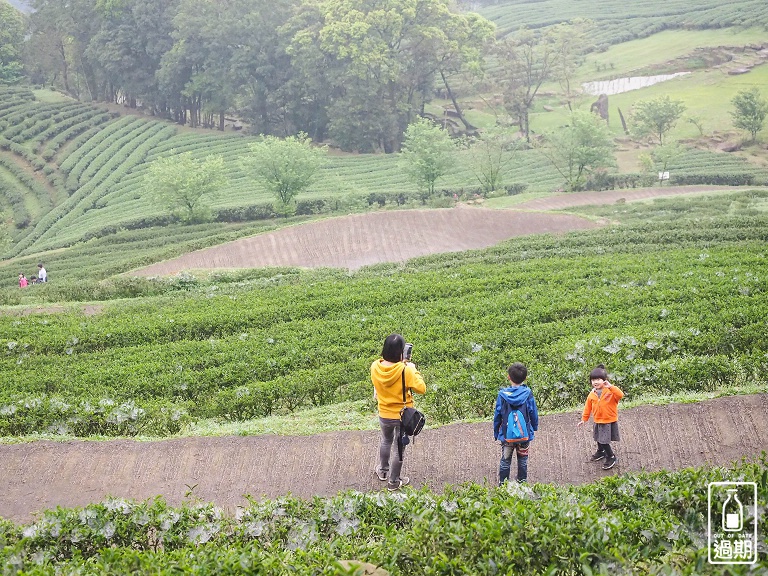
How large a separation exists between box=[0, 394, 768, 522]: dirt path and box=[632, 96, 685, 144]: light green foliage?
47778mm

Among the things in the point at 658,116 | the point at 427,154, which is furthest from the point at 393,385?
the point at 658,116

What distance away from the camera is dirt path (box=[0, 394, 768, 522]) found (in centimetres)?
851

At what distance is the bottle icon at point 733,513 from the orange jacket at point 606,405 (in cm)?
224

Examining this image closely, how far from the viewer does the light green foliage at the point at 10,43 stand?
236 feet

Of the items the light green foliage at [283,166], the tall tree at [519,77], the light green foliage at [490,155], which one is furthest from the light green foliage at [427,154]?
the tall tree at [519,77]

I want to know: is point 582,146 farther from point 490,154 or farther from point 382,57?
point 382,57

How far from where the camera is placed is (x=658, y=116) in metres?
52.4

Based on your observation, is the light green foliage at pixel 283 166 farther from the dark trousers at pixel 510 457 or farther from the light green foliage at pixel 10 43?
the light green foliage at pixel 10 43

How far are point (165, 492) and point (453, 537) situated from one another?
444 centimetres

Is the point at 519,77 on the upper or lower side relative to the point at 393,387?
upper

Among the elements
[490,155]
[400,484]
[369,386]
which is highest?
[490,155]

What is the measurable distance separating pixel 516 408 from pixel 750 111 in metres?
51.2

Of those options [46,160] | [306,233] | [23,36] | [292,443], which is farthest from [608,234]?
[23,36]

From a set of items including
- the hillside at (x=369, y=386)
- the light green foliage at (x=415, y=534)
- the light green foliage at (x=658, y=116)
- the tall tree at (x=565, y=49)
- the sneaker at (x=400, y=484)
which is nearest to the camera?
the light green foliage at (x=415, y=534)
